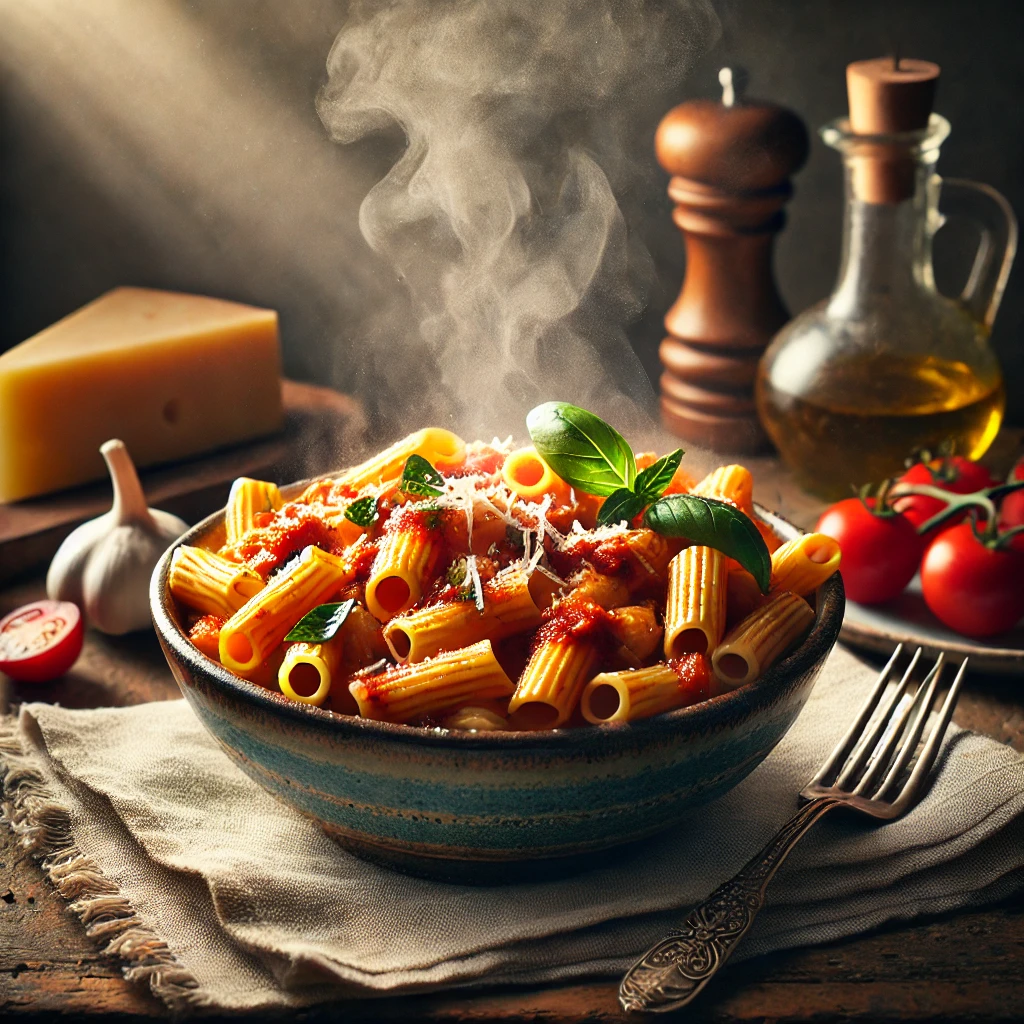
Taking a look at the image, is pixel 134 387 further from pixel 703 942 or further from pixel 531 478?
pixel 703 942

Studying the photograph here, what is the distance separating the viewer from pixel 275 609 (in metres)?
1.46

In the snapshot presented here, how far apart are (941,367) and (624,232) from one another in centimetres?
111

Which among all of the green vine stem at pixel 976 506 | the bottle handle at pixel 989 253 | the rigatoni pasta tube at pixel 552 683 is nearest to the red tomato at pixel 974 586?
the green vine stem at pixel 976 506

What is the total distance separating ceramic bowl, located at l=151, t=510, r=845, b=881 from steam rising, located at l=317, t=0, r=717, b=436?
113 centimetres

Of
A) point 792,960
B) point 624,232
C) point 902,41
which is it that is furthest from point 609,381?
point 792,960

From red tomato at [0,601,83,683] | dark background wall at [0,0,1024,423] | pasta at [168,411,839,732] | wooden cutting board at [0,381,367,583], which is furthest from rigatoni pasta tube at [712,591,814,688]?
dark background wall at [0,0,1024,423]

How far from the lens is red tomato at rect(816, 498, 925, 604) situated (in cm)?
217

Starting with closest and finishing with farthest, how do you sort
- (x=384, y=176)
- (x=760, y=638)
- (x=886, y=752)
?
(x=760, y=638) → (x=886, y=752) → (x=384, y=176)

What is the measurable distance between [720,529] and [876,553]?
804 mm

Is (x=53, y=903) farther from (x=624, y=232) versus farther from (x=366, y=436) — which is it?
(x=624, y=232)

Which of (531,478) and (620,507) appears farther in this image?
(531,478)

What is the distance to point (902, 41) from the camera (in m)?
3.10

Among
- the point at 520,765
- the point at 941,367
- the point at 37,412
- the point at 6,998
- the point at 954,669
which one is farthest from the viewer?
the point at 37,412

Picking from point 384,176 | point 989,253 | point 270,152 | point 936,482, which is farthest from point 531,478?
point 270,152
